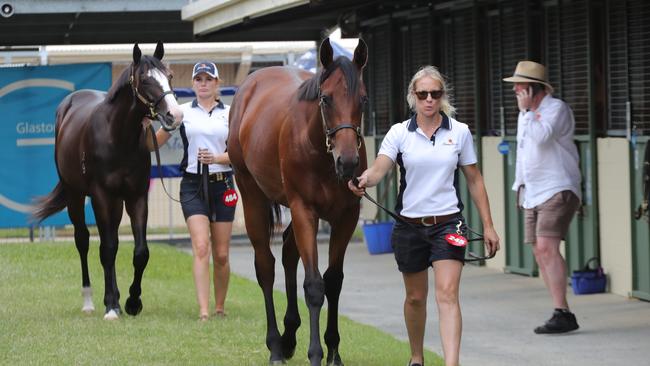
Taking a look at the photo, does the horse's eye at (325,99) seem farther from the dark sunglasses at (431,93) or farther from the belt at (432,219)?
the belt at (432,219)

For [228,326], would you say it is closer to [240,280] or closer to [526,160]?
[526,160]

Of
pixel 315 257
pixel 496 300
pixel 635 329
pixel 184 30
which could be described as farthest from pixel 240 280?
pixel 184 30

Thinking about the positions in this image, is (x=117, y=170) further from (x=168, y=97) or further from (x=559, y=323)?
(x=559, y=323)

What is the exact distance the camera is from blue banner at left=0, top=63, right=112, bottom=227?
778 inches

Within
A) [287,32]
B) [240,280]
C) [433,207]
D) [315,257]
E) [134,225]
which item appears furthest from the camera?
[287,32]

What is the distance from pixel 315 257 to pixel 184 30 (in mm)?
14035

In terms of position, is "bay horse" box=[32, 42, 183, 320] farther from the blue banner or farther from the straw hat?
the blue banner

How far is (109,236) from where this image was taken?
39.5 feet

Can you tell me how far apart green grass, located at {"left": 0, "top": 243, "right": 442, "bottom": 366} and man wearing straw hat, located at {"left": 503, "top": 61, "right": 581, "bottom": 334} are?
1.41 metres

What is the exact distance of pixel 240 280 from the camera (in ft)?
50.1

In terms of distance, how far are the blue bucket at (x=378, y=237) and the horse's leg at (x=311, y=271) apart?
Result: 9435mm

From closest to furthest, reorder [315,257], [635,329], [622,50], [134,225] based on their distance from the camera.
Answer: [315,257]
[635,329]
[134,225]
[622,50]

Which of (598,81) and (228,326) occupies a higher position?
(598,81)

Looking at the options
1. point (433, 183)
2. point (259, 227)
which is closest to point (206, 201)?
point (259, 227)
